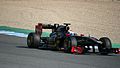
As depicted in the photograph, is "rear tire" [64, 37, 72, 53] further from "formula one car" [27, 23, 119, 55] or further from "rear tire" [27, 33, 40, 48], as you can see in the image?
"rear tire" [27, 33, 40, 48]

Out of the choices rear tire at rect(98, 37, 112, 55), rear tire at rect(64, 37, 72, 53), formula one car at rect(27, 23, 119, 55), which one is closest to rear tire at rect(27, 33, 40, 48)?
formula one car at rect(27, 23, 119, 55)

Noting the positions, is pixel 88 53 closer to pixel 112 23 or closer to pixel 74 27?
pixel 74 27

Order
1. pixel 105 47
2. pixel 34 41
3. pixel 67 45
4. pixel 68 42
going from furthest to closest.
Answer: pixel 34 41
pixel 105 47
pixel 67 45
pixel 68 42

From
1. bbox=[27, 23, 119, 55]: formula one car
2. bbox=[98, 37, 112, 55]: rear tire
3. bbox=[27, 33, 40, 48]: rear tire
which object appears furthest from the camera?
bbox=[27, 33, 40, 48]: rear tire

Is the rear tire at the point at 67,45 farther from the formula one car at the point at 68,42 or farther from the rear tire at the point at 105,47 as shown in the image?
the rear tire at the point at 105,47

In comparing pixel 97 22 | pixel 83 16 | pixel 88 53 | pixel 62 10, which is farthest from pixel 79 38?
pixel 62 10

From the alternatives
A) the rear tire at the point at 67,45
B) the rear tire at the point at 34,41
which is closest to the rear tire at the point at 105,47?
the rear tire at the point at 67,45

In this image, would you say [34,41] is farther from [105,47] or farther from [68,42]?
[105,47]

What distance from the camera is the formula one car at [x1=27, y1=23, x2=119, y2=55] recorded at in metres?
16.0

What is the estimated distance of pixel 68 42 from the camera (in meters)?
16.2

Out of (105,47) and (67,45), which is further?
(105,47)

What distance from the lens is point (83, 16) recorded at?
3981 cm

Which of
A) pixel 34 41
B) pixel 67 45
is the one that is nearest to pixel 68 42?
pixel 67 45

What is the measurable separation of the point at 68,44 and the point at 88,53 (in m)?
1.21
